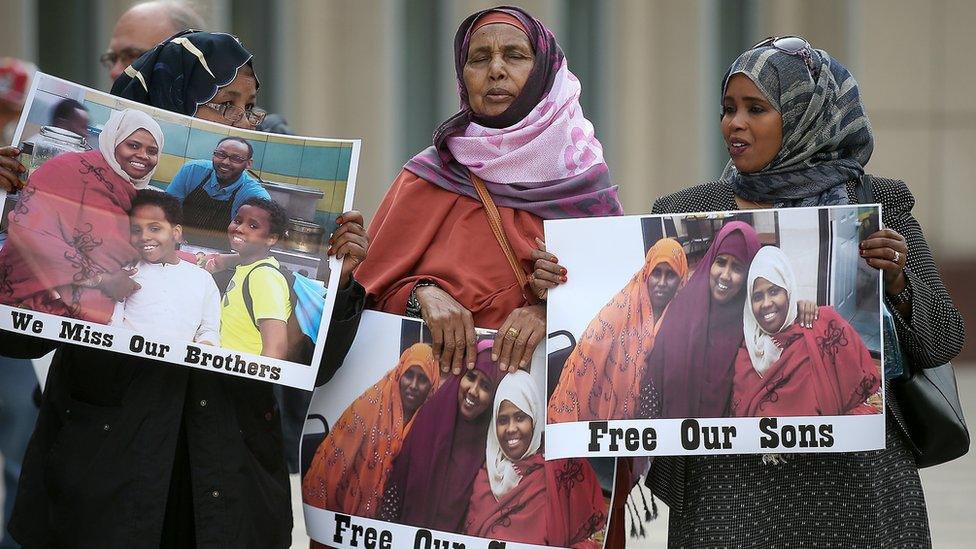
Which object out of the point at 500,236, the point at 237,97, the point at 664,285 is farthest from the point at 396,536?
the point at 237,97

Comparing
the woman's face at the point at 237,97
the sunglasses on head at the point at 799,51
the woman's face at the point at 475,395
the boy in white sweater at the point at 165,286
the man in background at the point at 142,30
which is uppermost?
the man in background at the point at 142,30

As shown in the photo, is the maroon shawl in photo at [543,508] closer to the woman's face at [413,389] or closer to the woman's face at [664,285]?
the woman's face at [413,389]

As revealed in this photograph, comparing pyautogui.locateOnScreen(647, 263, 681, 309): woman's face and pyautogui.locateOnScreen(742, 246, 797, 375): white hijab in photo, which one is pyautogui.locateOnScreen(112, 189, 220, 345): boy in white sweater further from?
pyautogui.locateOnScreen(742, 246, 797, 375): white hijab in photo

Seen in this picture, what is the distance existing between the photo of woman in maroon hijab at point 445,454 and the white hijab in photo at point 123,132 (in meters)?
0.85

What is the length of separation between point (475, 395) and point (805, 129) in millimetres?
979

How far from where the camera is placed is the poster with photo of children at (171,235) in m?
2.76

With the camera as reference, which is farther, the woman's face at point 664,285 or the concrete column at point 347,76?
the concrete column at point 347,76

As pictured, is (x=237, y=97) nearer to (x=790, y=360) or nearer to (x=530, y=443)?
(x=530, y=443)

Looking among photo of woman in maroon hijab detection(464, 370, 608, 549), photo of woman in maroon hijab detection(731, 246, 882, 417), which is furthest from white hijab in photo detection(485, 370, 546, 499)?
photo of woman in maroon hijab detection(731, 246, 882, 417)

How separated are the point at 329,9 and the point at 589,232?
23.0 feet

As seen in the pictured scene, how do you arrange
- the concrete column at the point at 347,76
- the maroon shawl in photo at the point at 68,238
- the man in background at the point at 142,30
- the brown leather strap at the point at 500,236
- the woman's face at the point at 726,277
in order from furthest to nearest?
the concrete column at the point at 347,76, the man in background at the point at 142,30, the brown leather strap at the point at 500,236, the woman's face at the point at 726,277, the maroon shawl in photo at the point at 68,238

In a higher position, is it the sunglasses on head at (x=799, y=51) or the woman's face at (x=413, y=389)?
the sunglasses on head at (x=799, y=51)

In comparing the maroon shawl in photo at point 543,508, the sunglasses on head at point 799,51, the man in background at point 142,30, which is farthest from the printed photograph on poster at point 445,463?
the man in background at point 142,30

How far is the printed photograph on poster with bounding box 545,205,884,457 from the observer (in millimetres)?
2801
